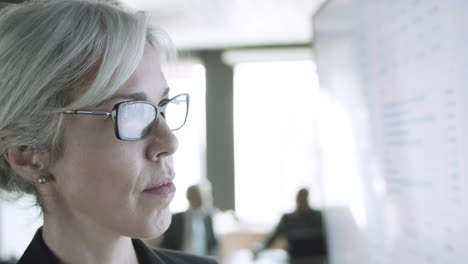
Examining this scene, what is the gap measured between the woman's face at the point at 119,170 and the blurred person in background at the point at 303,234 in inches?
120

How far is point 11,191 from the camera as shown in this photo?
1274 mm

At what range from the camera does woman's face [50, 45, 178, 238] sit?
3.46 ft

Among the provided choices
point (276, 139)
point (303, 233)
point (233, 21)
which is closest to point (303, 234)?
point (303, 233)

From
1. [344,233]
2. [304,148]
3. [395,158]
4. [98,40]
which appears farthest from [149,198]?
[304,148]

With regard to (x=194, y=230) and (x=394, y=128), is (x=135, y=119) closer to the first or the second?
(x=394, y=128)

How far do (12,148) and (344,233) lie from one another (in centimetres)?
101

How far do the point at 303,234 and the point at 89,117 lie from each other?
324cm

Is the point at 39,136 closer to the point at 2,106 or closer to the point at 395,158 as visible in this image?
the point at 2,106

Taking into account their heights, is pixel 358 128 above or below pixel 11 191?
above

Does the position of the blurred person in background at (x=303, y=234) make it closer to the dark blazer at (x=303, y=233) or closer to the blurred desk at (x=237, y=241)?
the dark blazer at (x=303, y=233)

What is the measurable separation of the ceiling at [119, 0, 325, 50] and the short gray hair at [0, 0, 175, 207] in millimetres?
4713

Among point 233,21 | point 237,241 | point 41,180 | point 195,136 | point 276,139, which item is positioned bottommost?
point 237,241

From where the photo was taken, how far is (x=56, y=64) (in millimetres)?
1026

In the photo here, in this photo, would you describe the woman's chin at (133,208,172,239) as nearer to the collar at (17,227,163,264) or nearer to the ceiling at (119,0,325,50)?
the collar at (17,227,163,264)
